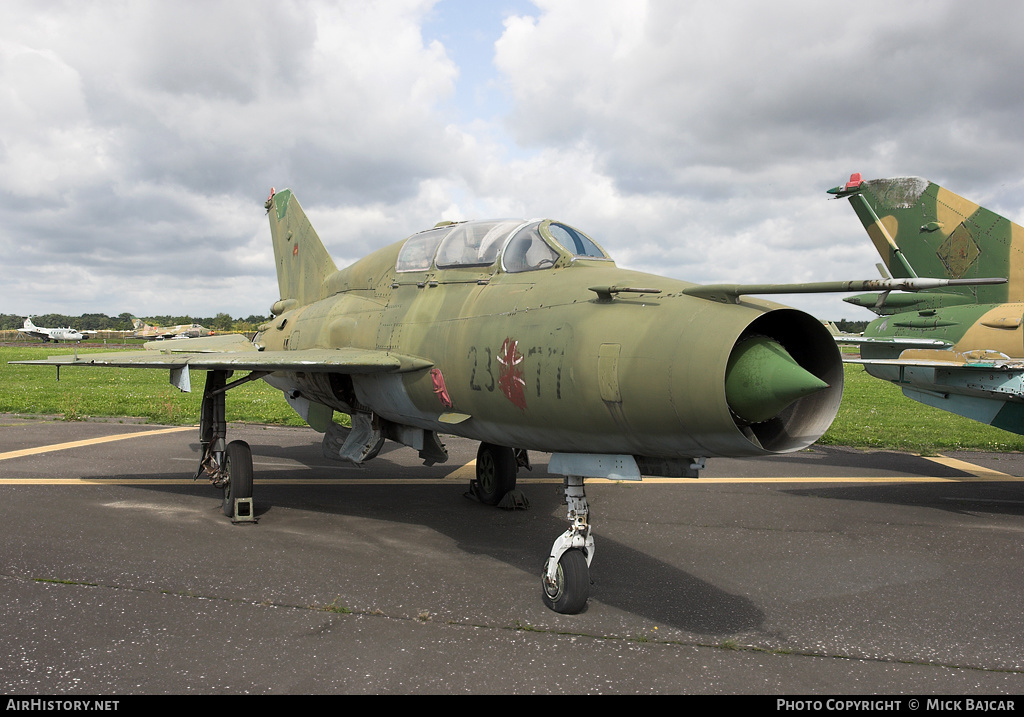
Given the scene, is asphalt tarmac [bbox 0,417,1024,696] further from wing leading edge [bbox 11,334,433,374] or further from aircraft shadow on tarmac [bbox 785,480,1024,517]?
wing leading edge [bbox 11,334,433,374]

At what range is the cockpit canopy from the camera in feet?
18.8

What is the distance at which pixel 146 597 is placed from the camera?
5.14m

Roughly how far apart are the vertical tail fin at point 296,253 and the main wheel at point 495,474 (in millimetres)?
3697

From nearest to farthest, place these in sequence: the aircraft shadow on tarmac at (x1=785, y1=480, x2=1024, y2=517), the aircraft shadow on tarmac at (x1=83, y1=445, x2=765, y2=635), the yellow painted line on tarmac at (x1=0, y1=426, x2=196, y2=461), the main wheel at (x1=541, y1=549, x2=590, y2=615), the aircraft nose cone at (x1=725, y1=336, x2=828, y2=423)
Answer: the aircraft nose cone at (x1=725, y1=336, x2=828, y2=423), the main wheel at (x1=541, y1=549, x2=590, y2=615), the aircraft shadow on tarmac at (x1=83, y1=445, x2=765, y2=635), the aircraft shadow on tarmac at (x1=785, y1=480, x2=1024, y2=517), the yellow painted line on tarmac at (x1=0, y1=426, x2=196, y2=461)

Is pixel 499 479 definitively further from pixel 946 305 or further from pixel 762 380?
pixel 946 305

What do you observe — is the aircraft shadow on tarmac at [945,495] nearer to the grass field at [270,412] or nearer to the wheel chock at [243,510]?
the grass field at [270,412]

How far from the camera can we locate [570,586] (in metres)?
4.82

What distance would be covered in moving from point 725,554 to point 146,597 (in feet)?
16.4

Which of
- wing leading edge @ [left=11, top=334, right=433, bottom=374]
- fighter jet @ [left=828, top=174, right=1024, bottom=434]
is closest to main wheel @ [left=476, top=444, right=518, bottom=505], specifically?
wing leading edge @ [left=11, top=334, right=433, bottom=374]

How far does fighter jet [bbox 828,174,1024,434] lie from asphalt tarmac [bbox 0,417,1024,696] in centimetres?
149

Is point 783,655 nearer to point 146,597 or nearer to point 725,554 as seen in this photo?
point 725,554

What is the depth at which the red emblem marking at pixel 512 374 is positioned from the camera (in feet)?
16.0

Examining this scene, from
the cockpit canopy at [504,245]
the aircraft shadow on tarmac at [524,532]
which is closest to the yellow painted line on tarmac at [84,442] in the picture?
the aircraft shadow on tarmac at [524,532]

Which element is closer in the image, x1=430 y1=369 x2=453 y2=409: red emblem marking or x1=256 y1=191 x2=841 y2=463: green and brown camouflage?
x1=256 y1=191 x2=841 y2=463: green and brown camouflage
